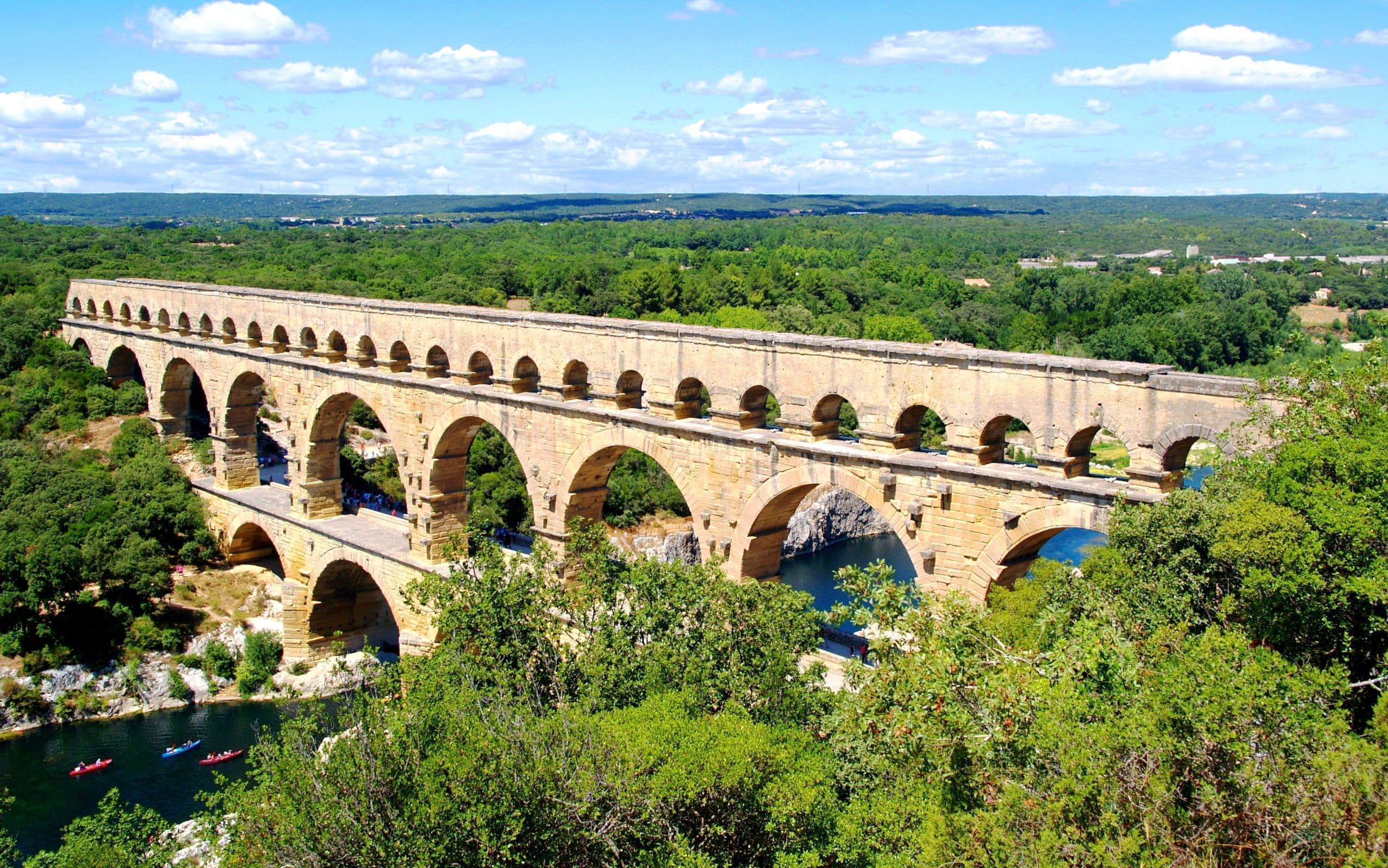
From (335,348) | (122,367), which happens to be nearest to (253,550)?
(335,348)

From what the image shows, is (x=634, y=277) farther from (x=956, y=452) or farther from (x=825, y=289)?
(x=956, y=452)

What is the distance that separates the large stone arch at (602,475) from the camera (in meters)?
20.7

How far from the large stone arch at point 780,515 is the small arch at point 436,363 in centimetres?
979

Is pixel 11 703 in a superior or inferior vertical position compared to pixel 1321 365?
inferior

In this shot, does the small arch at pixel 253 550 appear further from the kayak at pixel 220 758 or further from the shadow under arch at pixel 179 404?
the kayak at pixel 220 758

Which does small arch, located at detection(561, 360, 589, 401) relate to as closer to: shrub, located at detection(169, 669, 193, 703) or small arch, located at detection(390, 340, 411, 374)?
small arch, located at detection(390, 340, 411, 374)

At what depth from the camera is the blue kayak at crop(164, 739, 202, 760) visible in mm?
27781

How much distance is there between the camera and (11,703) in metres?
28.9

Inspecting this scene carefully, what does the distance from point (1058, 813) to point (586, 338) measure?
1488 cm

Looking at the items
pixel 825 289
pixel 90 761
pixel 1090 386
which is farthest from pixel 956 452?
pixel 825 289

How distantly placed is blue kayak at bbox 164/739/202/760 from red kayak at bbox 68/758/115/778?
1.23 metres

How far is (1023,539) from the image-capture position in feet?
54.7

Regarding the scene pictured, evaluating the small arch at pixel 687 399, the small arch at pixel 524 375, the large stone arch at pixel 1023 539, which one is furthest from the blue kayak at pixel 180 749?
the large stone arch at pixel 1023 539

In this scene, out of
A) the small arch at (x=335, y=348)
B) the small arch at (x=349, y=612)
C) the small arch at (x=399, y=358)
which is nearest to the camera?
the small arch at (x=399, y=358)
